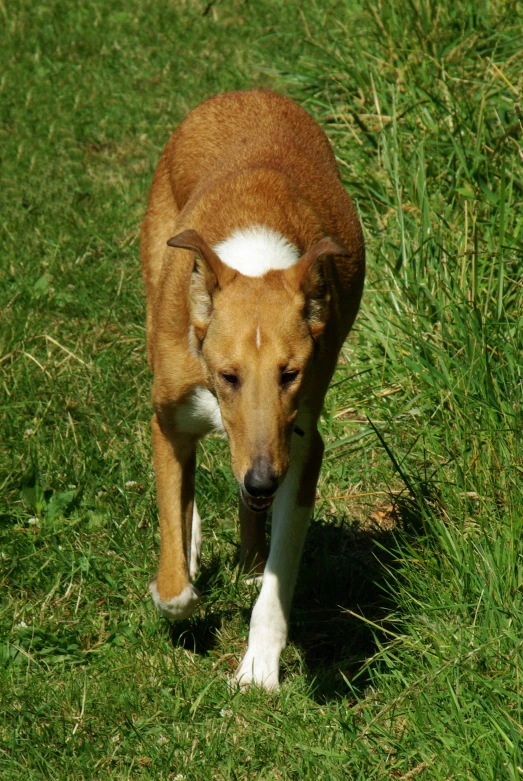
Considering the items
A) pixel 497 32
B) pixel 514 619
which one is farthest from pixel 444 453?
pixel 497 32

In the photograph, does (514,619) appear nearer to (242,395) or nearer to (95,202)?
(242,395)

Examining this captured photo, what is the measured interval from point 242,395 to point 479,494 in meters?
1.23

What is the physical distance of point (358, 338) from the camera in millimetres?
6438

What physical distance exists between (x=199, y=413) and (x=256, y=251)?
0.70 metres

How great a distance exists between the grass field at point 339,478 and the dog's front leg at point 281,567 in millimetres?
143

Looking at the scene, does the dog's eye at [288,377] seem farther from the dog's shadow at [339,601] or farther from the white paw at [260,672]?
the white paw at [260,672]

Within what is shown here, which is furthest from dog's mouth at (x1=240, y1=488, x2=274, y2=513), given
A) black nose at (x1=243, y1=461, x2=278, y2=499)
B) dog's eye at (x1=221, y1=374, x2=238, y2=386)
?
dog's eye at (x1=221, y1=374, x2=238, y2=386)

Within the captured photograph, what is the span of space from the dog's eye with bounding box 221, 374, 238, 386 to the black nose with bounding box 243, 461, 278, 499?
336 millimetres

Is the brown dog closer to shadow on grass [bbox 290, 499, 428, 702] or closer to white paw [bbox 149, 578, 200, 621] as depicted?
white paw [bbox 149, 578, 200, 621]

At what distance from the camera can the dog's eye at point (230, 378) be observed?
3.72 meters

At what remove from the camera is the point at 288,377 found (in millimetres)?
3742

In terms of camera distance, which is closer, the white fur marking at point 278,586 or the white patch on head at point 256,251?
the white patch on head at point 256,251

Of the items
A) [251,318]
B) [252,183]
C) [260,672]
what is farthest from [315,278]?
[260,672]

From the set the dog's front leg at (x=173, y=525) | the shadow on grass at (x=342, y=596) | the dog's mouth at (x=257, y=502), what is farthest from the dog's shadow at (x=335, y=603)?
the dog's mouth at (x=257, y=502)
